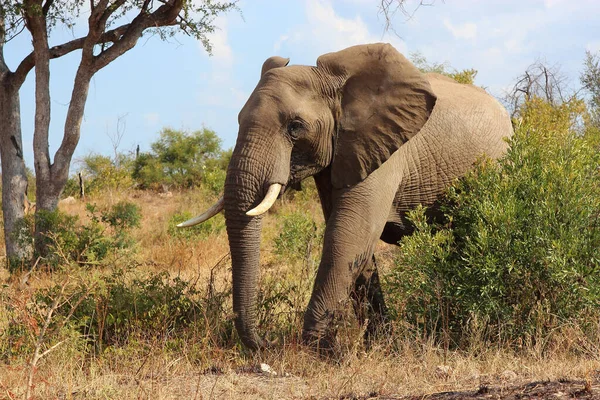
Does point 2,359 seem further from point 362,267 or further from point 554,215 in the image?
point 554,215

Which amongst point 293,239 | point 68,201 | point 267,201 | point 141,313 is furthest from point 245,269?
point 68,201

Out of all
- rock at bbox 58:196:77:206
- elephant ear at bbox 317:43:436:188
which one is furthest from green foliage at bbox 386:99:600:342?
rock at bbox 58:196:77:206

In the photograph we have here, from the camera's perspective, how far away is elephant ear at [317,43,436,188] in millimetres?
6422

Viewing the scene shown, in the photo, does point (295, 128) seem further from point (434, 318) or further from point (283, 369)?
point (434, 318)

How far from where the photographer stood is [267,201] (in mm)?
5922

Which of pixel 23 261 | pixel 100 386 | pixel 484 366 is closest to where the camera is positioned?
pixel 100 386

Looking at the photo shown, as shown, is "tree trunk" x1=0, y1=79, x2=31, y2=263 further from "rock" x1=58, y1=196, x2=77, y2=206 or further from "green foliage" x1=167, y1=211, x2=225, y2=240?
"rock" x1=58, y1=196, x2=77, y2=206

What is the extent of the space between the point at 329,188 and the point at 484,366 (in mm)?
1890

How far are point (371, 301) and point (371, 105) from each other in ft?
6.22

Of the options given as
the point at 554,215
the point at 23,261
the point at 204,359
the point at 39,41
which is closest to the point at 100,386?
the point at 204,359

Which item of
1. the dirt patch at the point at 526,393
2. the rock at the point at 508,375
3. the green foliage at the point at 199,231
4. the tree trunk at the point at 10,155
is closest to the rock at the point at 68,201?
the green foliage at the point at 199,231

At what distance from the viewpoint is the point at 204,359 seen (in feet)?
20.6

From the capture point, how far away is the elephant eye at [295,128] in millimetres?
6160

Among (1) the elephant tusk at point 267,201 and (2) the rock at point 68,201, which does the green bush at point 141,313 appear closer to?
(1) the elephant tusk at point 267,201
